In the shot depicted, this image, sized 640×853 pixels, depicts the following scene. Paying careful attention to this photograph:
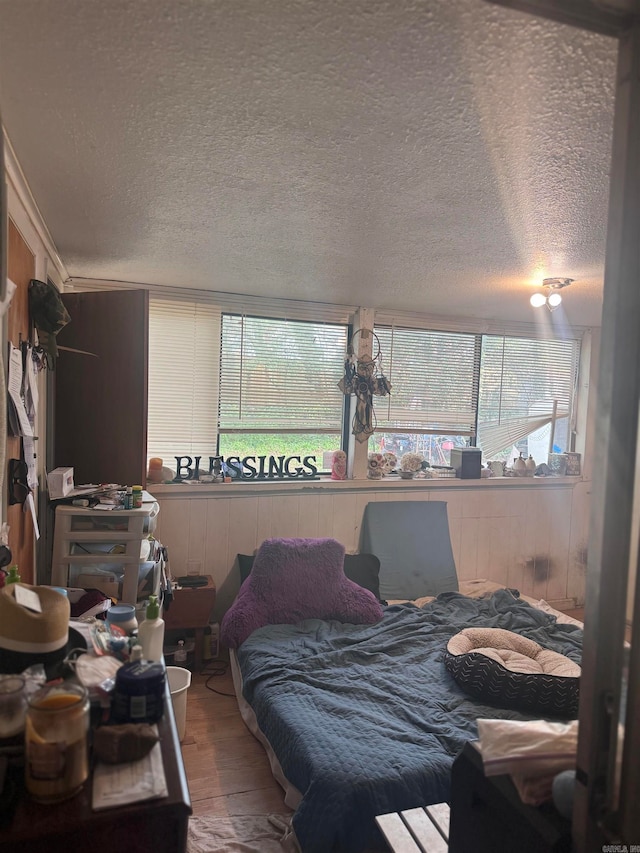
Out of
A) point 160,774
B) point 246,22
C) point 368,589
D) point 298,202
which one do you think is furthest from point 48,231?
point 368,589

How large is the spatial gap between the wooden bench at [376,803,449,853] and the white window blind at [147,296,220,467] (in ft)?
8.51

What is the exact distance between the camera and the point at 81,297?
3.03m

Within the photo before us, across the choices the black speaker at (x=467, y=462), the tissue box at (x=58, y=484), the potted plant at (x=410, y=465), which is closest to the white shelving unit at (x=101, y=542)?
the tissue box at (x=58, y=484)

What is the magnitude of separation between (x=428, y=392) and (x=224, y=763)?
297cm

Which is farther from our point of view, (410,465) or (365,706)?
(410,465)

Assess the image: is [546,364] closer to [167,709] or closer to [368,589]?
[368,589]

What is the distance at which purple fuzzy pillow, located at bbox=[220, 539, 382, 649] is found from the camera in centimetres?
334

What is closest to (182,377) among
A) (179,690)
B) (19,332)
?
(19,332)

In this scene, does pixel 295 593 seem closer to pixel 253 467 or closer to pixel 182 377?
pixel 253 467

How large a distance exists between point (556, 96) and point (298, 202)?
1.01 m

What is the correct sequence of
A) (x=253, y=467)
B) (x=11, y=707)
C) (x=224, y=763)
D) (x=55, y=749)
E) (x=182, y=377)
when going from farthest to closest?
1. (x=253, y=467)
2. (x=182, y=377)
3. (x=224, y=763)
4. (x=11, y=707)
5. (x=55, y=749)

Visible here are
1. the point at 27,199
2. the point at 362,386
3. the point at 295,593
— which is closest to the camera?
the point at 27,199

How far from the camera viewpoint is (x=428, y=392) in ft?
15.0

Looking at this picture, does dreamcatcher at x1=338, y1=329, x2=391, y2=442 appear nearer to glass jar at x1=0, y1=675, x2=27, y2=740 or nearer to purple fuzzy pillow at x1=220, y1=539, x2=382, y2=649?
purple fuzzy pillow at x1=220, y1=539, x2=382, y2=649
